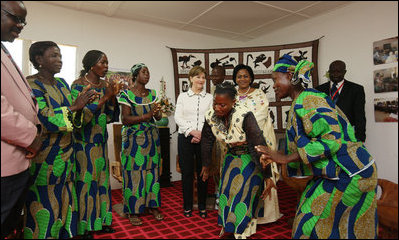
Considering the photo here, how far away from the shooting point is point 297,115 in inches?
58.8

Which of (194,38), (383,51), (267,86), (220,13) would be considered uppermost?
(194,38)

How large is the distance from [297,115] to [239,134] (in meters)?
0.58

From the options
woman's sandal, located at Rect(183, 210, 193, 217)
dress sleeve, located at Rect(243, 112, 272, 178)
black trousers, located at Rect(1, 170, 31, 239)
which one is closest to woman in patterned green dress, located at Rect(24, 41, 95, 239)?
black trousers, located at Rect(1, 170, 31, 239)

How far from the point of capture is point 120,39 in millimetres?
3803

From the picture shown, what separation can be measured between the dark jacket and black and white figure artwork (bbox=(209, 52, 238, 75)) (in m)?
1.81

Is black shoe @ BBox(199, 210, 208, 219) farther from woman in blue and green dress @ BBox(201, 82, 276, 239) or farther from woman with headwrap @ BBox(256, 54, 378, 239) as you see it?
woman with headwrap @ BBox(256, 54, 378, 239)

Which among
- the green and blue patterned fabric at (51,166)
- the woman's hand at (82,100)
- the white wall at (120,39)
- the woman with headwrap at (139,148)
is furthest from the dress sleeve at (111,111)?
the white wall at (120,39)

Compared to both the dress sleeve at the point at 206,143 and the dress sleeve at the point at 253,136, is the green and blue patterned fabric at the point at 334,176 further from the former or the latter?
the dress sleeve at the point at 206,143

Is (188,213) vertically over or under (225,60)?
under

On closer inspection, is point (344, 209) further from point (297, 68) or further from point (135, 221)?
point (135, 221)

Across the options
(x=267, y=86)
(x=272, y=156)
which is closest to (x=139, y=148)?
(x=272, y=156)

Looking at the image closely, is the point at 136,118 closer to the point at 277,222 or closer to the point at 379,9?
the point at 277,222

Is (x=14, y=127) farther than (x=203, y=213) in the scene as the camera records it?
No

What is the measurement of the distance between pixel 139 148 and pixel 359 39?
9.42 feet
